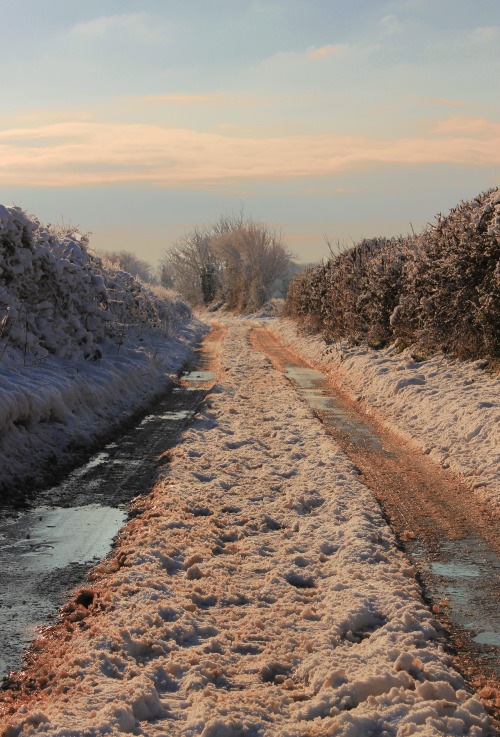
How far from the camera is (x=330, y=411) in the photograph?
11.7m

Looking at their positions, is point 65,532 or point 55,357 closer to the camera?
point 65,532

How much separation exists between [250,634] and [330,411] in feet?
26.2

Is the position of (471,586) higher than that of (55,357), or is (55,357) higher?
(55,357)

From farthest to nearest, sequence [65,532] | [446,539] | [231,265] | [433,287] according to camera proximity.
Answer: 1. [231,265]
2. [433,287]
3. [65,532]
4. [446,539]

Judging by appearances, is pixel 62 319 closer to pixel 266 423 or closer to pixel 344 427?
pixel 266 423

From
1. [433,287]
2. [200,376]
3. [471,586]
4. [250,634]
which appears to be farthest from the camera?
[200,376]

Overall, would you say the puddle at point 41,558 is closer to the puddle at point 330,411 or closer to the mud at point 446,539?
the mud at point 446,539

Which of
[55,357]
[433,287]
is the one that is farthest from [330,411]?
[55,357]

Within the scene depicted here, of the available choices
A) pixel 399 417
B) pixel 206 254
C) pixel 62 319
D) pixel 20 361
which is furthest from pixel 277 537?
pixel 206 254

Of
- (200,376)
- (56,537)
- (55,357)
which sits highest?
(55,357)

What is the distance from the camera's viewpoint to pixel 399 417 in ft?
34.6

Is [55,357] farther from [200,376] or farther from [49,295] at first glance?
[200,376]

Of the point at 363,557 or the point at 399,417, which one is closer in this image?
the point at 363,557

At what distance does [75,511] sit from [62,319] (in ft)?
22.5
